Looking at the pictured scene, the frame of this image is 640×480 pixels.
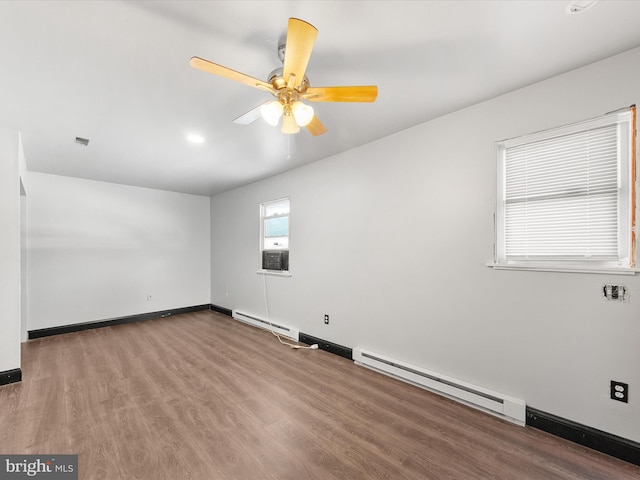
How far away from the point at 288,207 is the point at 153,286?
11.0ft

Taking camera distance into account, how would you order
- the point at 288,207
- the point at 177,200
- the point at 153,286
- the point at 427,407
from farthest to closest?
the point at 177,200 < the point at 153,286 < the point at 288,207 < the point at 427,407

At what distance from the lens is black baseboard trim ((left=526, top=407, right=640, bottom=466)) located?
68.7 inches

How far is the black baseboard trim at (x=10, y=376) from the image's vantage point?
110 inches

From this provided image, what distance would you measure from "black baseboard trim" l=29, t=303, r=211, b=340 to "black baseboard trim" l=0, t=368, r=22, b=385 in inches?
73.1

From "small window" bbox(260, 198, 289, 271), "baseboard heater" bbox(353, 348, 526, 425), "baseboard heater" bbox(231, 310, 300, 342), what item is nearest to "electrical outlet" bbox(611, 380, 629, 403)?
"baseboard heater" bbox(353, 348, 526, 425)

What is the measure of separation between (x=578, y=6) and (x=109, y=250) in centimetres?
647

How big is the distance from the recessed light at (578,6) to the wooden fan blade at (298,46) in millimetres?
1333

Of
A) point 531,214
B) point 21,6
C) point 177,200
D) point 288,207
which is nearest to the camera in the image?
point 21,6

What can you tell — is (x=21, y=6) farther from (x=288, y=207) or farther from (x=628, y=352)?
(x=628, y=352)

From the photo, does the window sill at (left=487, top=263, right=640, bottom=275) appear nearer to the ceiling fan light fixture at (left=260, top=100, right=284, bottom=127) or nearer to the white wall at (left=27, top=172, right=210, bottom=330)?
the ceiling fan light fixture at (left=260, top=100, right=284, bottom=127)

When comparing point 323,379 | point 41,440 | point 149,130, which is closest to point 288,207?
point 149,130

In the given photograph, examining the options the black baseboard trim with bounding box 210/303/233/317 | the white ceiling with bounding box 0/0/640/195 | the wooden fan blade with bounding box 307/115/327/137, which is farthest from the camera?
the black baseboard trim with bounding box 210/303/233/317

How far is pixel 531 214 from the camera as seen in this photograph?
2178 mm

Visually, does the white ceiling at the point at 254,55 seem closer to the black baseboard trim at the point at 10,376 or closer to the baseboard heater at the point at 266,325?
the black baseboard trim at the point at 10,376
